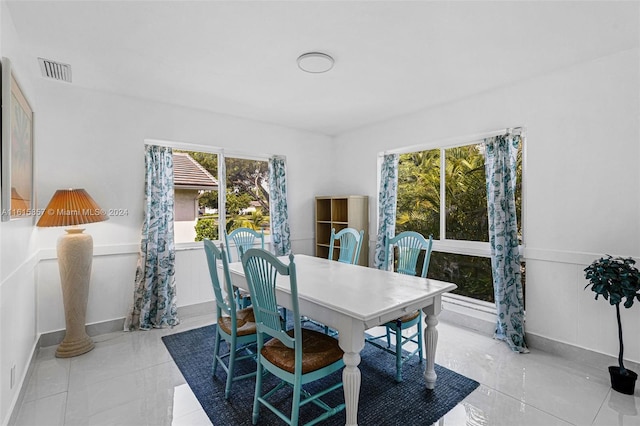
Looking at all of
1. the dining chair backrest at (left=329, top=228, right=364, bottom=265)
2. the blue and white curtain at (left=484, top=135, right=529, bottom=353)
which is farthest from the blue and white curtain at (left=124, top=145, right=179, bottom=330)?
the blue and white curtain at (left=484, top=135, right=529, bottom=353)

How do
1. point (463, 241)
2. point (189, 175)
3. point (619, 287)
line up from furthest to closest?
point (189, 175)
point (463, 241)
point (619, 287)

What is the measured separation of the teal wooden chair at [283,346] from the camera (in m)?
1.72

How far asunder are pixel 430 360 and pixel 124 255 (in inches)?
127

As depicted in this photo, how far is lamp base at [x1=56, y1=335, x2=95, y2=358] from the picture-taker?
283 centimetres

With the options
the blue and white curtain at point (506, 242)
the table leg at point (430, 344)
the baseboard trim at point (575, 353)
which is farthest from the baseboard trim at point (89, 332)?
the baseboard trim at point (575, 353)

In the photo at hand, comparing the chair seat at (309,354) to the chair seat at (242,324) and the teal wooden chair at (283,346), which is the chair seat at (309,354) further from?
the chair seat at (242,324)

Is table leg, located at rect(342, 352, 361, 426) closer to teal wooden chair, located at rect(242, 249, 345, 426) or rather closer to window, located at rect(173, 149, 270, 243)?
teal wooden chair, located at rect(242, 249, 345, 426)

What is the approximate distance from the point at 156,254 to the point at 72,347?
3.57 ft

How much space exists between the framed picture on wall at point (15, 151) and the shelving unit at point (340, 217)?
10.7 feet

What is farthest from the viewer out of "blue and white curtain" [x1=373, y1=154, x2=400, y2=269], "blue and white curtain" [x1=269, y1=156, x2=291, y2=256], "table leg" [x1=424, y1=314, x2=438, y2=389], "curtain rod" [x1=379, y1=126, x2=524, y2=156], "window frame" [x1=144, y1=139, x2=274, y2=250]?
"blue and white curtain" [x1=269, y1=156, x2=291, y2=256]

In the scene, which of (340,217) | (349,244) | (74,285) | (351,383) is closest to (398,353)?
(351,383)

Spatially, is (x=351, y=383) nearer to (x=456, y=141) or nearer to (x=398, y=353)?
(x=398, y=353)

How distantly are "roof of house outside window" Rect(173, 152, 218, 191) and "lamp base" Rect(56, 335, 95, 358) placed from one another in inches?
72.9

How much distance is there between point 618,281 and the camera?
2223mm
